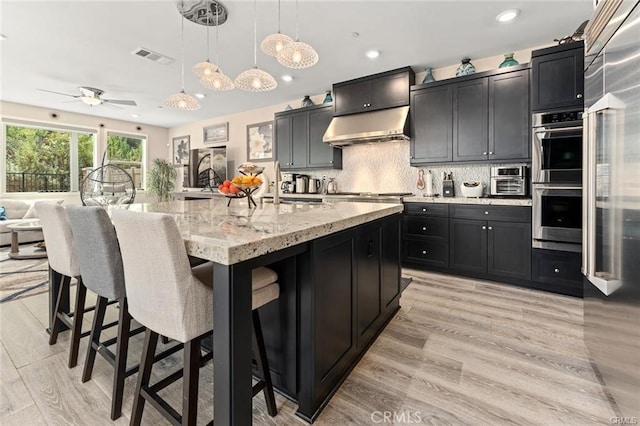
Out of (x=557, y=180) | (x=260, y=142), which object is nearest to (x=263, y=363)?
(x=557, y=180)

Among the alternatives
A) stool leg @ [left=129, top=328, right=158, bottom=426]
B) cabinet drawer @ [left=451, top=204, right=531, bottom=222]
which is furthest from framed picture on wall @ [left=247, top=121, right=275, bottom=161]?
stool leg @ [left=129, top=328, right=158, bottom=426]

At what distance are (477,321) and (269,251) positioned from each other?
2.12 meters

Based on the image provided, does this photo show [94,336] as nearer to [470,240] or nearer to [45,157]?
[470,240]

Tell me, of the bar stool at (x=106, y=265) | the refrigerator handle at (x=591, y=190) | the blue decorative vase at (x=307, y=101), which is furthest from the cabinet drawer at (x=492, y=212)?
the bar stool at (x=106, y=265)

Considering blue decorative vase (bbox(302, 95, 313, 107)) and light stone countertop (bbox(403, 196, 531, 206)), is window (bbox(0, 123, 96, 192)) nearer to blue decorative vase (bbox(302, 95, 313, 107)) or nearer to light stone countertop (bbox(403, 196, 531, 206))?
blue decorative vase (bbox(302, 95, 313, 107))

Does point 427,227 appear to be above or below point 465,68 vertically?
below

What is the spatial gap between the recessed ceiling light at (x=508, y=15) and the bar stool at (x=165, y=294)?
3302 millimetres

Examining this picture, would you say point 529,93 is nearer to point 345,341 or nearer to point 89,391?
point 345,341

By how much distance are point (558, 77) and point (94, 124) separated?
8424mm

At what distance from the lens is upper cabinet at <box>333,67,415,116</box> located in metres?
3.94

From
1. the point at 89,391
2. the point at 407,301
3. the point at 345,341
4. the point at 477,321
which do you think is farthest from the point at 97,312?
the point at 477,321

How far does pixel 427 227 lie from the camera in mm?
3680

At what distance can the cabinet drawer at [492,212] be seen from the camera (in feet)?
10.2

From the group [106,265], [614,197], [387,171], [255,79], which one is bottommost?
[106,265]
